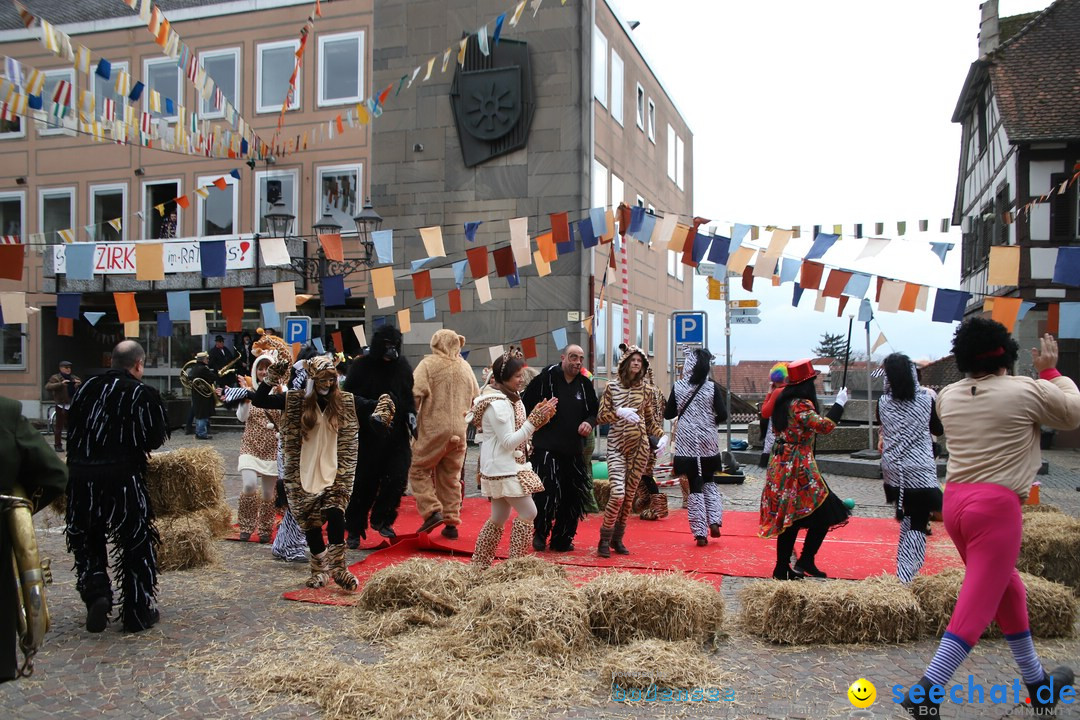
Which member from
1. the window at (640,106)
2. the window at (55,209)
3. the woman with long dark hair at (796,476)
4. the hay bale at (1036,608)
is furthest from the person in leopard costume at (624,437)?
the window at (55,209)

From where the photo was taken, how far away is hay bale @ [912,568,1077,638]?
5.31 m

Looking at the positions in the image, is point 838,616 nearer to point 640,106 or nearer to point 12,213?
point 640,106

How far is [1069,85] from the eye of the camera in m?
21.5

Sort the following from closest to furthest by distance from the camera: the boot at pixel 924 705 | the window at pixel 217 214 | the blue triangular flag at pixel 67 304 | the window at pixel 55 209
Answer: the boot at pixel 924 705 → the blue triangular flag at pixel 67 304 → the window at pixel 217 214 → the window at pixel 55 209

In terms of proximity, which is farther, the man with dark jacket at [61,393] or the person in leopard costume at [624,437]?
the man with dark jacket at [61,393]

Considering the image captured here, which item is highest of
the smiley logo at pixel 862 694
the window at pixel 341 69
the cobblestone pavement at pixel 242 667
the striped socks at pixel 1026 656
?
the window at pixel 341 69

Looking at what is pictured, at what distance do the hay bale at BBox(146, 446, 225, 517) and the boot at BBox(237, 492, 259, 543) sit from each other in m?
1.50

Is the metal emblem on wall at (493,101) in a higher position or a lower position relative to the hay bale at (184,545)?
higher

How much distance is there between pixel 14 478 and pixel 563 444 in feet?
16.1

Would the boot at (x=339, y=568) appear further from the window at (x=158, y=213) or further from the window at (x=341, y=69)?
the window at (x=158, y=213)

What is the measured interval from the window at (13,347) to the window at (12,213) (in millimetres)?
2874

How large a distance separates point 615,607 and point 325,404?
279 cm

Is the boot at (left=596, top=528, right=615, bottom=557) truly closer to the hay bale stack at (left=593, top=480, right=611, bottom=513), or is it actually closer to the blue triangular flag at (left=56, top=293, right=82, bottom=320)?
the hay bale stack at (left=593, top=480, right=611, bottom=513)

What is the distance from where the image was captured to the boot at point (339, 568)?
6414 millimetres
